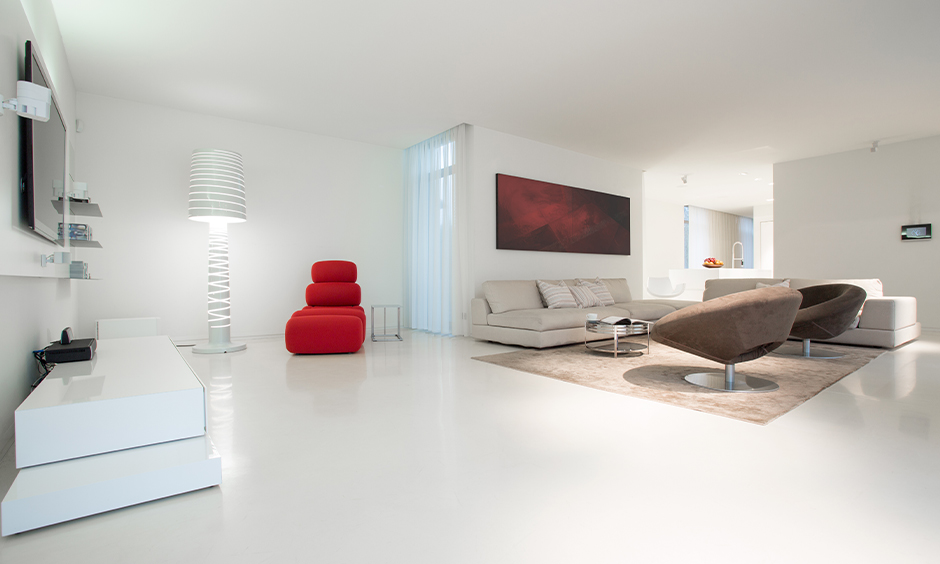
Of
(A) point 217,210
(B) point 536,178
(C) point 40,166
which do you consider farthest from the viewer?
(B) point 536,178

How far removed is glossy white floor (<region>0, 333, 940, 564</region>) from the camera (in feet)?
4.42

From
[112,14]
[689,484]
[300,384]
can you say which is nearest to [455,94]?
[112,14]

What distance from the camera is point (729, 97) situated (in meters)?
5.23

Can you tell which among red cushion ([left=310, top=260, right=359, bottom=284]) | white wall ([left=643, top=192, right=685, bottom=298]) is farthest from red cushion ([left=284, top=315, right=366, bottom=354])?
white wall ([left=643, top=192, right=685, bottom=298])

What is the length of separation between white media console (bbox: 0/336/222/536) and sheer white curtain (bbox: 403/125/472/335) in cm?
452

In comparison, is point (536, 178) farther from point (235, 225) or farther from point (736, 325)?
point (736, 325)

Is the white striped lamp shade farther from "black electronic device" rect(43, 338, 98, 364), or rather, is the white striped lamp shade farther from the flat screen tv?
"black electronic device" rect(43, 338, 98, 364)

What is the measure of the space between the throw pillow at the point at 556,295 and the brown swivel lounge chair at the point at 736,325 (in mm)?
2785

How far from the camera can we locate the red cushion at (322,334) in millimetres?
4668

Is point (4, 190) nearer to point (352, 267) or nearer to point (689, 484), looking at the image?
point (689, 484)

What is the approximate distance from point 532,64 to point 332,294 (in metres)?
3.47

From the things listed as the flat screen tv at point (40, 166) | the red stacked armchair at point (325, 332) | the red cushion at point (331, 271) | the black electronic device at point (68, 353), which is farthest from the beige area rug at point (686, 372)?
the flat screen tv at point (40, 166)

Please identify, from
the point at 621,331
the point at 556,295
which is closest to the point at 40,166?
the point at 621,331

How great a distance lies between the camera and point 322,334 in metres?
4.70
